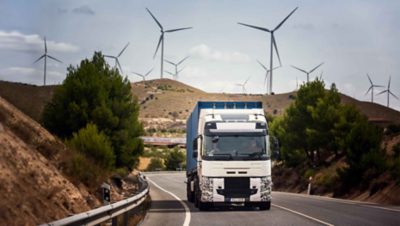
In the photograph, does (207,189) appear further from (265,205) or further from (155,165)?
(155,165)

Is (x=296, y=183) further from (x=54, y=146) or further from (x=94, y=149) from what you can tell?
(x=54, y=146)

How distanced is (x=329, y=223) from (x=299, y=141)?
190 ft

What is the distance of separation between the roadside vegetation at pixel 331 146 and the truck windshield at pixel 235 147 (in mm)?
25445

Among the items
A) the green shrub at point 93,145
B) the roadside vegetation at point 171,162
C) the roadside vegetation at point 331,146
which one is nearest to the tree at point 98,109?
the green shrub at point 93,145

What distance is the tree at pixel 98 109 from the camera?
55.9m

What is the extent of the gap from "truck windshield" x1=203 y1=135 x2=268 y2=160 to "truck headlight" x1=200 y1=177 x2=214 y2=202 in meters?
0.78

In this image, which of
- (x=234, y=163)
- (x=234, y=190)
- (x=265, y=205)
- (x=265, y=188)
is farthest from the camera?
(x=265, y=205)

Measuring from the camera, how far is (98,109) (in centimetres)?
5650

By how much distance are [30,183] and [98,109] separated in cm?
3098

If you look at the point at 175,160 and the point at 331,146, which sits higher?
the point at 331,146

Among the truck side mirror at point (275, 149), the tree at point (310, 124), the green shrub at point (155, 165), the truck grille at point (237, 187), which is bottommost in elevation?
the green shrub at point (155, 165)

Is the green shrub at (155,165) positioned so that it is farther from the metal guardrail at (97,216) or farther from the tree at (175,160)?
the metal guardrail at (97,216)

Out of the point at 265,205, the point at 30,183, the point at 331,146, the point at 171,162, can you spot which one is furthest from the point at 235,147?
the point at 171,162

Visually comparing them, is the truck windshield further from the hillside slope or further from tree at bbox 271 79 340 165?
tree at bbox 271 79 340 165
